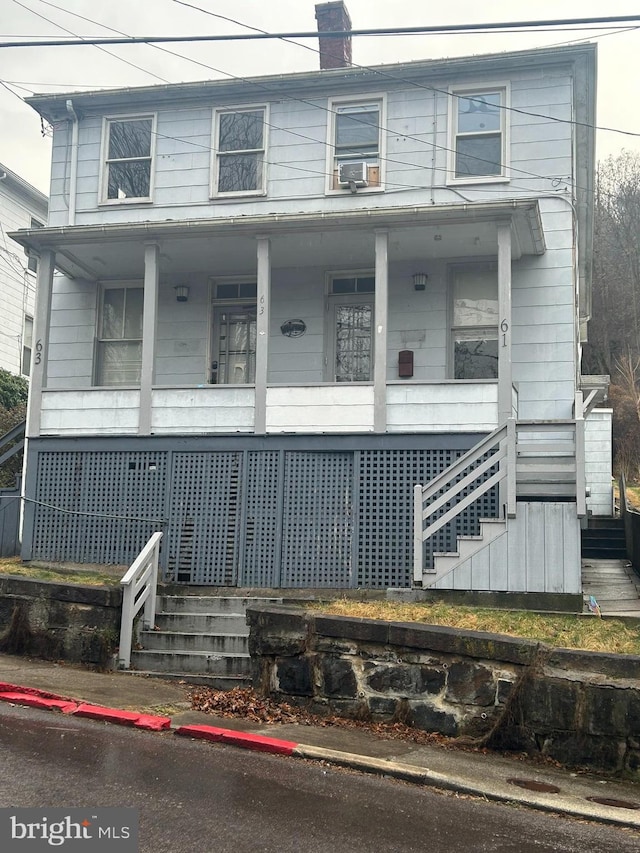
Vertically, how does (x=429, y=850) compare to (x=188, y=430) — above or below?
below

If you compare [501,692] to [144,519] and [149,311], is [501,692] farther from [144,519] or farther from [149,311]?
[149,311]

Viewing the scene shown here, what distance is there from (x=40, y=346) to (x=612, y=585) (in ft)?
30.5

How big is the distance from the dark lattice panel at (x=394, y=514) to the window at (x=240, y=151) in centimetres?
582

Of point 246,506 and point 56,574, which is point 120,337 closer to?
point 246,506

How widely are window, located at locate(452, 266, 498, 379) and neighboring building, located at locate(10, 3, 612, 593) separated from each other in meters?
0.04

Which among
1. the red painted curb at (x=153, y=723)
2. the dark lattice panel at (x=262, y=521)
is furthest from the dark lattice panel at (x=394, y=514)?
the red painted curb at (x=153, y=723)

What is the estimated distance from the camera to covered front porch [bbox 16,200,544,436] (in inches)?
501

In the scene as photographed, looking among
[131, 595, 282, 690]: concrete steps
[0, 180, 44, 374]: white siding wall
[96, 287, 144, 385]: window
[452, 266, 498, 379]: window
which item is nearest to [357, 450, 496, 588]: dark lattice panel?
[131, 595, 282, 690]: concrete steps

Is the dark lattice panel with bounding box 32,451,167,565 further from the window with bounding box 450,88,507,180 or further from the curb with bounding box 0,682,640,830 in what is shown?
the window with bounding box 450,88,507,180

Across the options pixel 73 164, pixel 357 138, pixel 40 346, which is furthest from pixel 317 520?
pixel 73 164

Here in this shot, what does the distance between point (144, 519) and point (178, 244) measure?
4.37 metres

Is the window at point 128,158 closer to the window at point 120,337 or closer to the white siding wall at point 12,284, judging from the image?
the window at point 120,337

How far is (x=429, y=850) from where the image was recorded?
5398mm

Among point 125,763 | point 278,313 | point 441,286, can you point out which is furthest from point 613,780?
point 278,313
